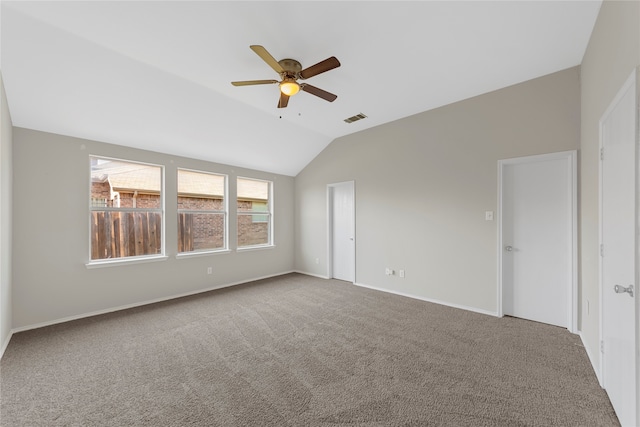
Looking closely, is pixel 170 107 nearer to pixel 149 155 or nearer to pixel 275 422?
pixel 149 155

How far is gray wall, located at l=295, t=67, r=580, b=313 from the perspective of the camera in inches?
122

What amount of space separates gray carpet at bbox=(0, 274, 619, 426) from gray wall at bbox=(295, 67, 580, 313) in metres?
0.72

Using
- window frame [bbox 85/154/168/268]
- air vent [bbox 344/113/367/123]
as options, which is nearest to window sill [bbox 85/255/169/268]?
window frame [bbox 85/154/168/268]

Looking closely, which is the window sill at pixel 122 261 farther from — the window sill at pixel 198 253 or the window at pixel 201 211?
the window at pixel 201 211

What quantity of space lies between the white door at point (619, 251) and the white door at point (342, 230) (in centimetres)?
353

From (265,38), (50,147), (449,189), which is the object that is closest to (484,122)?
(449,189)

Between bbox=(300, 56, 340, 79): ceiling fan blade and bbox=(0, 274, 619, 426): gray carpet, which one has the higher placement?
bbox=(300, 56, 340, 79): ceiling fan blade

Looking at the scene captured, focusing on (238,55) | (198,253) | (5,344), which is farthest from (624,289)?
(5,344)

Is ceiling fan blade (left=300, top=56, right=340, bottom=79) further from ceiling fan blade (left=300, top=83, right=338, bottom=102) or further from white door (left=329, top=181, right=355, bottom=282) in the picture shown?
white door (left=329, top=181, right=355, bottom=282)

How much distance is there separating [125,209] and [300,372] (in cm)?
359

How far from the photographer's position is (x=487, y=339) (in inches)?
110

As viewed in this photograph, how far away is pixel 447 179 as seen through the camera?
12.6ft

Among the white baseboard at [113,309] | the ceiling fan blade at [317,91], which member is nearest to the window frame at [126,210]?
the white baseboard at [113,309]

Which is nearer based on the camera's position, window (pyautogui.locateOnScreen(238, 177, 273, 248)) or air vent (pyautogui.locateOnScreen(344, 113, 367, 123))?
air vent (pyautogui.locateOnScreen(344, 113, 367, 123))
